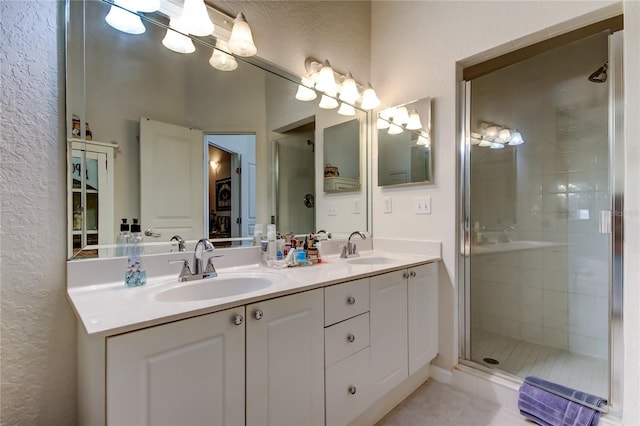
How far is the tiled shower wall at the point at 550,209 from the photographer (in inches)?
72.1

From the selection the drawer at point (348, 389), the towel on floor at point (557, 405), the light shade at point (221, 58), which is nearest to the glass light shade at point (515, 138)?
the towel on floor at point (557, 405)

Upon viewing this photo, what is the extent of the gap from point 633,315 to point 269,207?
5.74ft

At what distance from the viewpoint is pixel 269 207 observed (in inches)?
65.9

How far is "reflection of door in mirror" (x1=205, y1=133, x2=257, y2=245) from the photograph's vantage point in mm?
1434

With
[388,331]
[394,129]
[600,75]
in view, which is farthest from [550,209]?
[388,331]

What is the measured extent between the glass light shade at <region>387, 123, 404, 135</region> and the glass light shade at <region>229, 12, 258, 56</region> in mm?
1082

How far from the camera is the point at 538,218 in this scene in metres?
2.13

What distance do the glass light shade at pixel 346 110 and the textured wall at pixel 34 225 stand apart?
1.51 metres

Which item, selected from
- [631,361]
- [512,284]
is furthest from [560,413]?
[512,284]

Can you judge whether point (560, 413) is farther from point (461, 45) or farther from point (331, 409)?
point (461, 45)

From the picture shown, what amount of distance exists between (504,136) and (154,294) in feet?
8.04

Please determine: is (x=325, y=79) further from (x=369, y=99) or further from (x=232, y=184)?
(x=232, y=184)

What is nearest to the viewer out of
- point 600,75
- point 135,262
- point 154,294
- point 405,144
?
point 154,294

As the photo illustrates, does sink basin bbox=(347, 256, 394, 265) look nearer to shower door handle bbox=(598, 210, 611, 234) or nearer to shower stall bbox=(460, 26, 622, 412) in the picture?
shower stall bbox=(460, 26, 622, 412)
